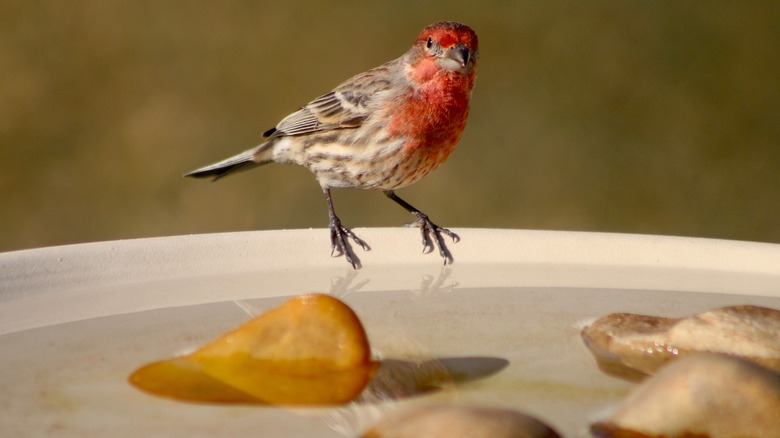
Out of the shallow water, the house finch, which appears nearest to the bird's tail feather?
the house finch

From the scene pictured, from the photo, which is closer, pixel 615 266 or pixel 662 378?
pixel 662 378

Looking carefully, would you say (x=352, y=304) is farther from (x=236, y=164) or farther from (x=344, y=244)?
(x=236, y=164)

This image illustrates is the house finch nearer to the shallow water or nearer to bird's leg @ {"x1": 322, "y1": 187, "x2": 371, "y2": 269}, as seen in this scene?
bird's leg @ {"x1": 322, "y1": 187, "x2": 371, "y2": 269}

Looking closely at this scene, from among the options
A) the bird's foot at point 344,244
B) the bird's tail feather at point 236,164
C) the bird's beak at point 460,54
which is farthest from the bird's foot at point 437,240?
the bird's tail feather at point 236,164

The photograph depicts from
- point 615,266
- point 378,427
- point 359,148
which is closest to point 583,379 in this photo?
point 378,427

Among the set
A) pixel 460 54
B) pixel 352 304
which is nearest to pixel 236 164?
pixel 460 54

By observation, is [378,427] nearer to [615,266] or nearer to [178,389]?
[178,389]

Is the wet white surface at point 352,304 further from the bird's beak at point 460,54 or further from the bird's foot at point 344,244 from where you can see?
the bird's beak at point 460,54
